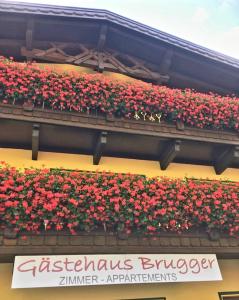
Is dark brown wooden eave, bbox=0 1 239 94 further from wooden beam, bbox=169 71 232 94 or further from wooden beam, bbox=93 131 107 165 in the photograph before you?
wooden beam, bbox=93 131 107 165

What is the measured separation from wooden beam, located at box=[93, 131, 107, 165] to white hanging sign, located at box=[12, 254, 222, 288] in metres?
3.01

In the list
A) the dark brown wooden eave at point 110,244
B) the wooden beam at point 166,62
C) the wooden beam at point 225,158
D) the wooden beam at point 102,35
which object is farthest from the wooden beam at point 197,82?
the dark brown wooden eave at point 110,244

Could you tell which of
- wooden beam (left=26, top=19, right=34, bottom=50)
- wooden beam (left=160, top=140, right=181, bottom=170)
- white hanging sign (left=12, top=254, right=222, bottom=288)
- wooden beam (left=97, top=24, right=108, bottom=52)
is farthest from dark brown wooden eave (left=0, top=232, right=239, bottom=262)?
wooden beam (left=97, top=24, right=108, bottom=52)

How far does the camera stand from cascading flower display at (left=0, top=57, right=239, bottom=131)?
8680 millimetres

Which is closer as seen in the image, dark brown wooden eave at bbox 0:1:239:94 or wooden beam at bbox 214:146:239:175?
wooden beam at bbox 214:146:239:175

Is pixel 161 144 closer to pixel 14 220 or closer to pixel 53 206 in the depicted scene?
pixel 53 206

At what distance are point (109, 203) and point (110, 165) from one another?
8.67 feet

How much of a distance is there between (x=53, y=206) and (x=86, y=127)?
2746mm

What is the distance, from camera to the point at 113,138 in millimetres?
9625

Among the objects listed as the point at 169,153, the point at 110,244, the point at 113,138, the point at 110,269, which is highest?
the point at 113,138

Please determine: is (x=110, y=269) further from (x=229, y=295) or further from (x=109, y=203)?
(x=229, y=295)

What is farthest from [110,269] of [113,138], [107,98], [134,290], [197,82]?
[197,82]

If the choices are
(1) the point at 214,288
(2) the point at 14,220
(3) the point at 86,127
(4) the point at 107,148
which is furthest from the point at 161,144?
(2) the point at 14,220

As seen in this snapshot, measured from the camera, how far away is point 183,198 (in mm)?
8047
